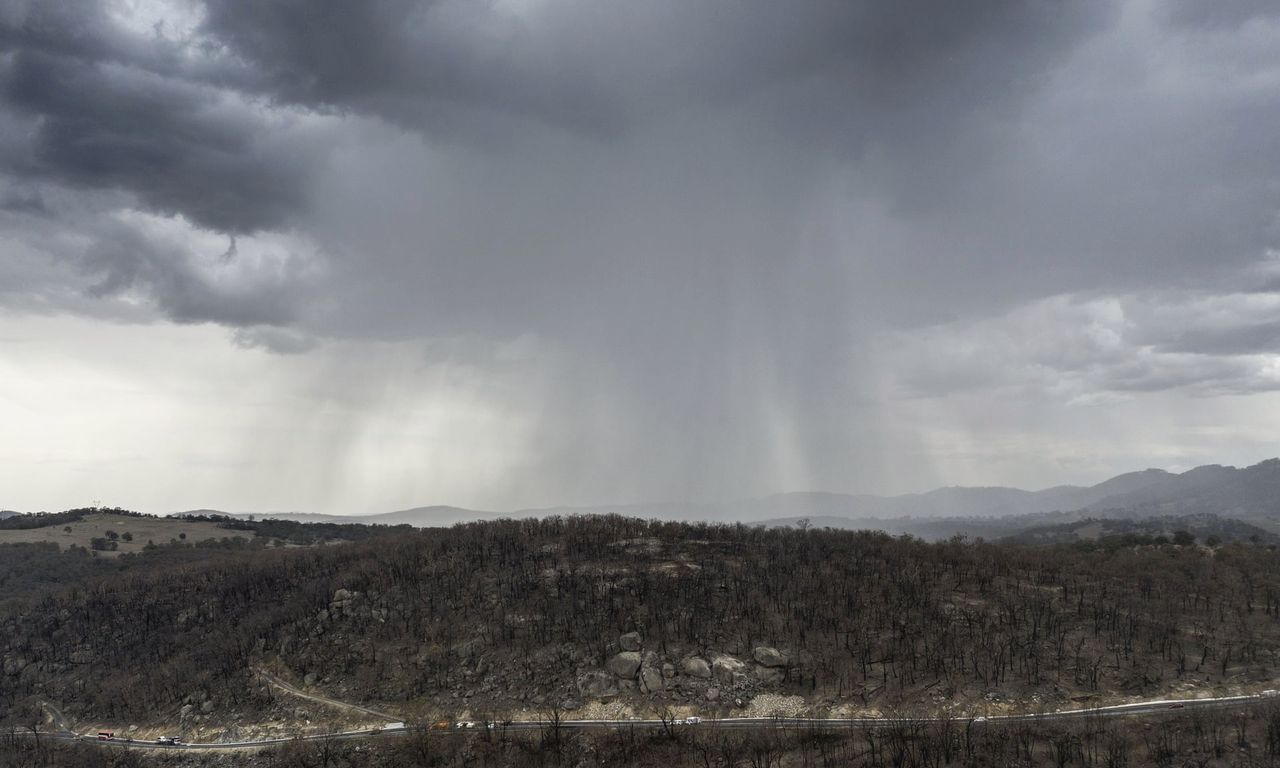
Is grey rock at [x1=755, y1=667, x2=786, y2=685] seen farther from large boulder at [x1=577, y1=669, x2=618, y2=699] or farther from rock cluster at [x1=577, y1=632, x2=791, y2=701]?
large boulder at [x1=577, y1=669, x2=618, y2=699]

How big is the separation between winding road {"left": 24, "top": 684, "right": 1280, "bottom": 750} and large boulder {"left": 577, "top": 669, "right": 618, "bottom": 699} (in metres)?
2.49

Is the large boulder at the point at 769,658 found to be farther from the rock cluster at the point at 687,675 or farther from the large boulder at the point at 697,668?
the large boulder at the point at 697,668

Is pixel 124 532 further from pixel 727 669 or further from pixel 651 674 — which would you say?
pixel 727 669

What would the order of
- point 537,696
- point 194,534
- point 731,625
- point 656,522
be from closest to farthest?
point 537,696, point 731,625, point 656,522, point 194,534

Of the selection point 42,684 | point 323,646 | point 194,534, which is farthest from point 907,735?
point 194,534

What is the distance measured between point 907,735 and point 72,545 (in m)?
153

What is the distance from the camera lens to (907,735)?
38.3 m

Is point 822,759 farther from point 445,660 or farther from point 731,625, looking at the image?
point 445,660

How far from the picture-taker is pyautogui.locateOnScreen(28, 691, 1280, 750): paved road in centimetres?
3762

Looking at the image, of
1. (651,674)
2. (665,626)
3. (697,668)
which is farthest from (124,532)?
(697,668)

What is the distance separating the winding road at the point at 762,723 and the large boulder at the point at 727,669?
3.47 m

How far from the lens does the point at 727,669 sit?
48.3 m

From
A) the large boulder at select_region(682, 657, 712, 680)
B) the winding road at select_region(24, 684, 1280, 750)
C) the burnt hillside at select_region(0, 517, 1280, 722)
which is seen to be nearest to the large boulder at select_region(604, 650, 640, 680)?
the burnt hillside at select_region(0, 517, 1280, 722)

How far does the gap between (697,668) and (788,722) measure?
822 centimetres
